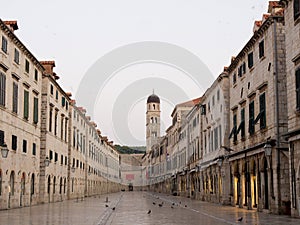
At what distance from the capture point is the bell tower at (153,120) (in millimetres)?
149250

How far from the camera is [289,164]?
81.7ft

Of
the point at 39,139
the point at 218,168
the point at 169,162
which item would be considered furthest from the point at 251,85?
the point at 169,162

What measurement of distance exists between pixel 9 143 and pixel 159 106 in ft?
399

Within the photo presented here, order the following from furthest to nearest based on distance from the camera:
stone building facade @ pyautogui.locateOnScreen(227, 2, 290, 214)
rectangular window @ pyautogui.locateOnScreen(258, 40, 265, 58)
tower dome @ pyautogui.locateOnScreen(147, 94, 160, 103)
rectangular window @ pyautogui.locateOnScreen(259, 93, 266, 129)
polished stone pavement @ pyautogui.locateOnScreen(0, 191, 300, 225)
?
1. tower dome @ pyautogui.locateOnScreen(147, 94, 160, 103)
2. rectangular window @ pyautogui.locateOnScreen(258, 40, 265, 58)
3. rectangular window @ pyautogui.locateOnScreen(259, 93, 266, 129)
4. stone building facade @ pyautogui.locateOnScreen(227, 2, 290, 214)
5. polished stone pavement @ pyautogui.locateOnScreen(0, 191, 300, 225)

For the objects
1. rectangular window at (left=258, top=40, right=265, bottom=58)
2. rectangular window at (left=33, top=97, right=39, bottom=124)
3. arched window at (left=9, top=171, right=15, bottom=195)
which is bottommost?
arched window at (left=9, top=171, right=15, bottom=195)

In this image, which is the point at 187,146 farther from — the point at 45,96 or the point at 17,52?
the point at 17,52

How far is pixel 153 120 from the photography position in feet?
490

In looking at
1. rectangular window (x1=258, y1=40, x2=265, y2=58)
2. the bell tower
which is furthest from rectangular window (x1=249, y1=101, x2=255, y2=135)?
the bell tower

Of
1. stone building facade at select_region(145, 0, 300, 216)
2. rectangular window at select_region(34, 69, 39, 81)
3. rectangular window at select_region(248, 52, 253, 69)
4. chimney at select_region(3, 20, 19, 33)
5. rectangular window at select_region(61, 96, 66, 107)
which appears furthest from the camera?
rectangular window at select_region(61, 96, 66, 107)

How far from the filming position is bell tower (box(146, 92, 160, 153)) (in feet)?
490

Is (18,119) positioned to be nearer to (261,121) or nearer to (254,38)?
(261,121)

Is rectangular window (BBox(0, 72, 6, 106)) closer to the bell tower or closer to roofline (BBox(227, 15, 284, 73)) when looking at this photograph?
roofline (BBox(227, 15, 284, 73))

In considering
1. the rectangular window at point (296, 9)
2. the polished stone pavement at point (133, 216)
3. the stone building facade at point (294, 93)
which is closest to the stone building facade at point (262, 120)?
the polished stone pavement at point (133, 216)

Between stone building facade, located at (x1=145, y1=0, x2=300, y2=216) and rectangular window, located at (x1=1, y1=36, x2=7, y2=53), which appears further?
rectangular window, located at (x1=1, y1=36, x2=7, y2=53)
